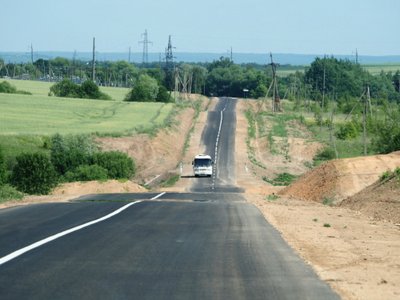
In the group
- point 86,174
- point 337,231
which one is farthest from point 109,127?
point 337,231

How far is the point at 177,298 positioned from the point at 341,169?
3359 cm

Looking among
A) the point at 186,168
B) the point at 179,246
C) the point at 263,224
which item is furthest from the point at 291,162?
the point at 179,246

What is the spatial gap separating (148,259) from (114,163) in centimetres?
4890

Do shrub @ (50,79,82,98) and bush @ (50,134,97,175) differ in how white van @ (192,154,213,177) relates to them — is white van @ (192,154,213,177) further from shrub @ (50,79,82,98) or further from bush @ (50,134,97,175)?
shrub @ (50,79,82,98)

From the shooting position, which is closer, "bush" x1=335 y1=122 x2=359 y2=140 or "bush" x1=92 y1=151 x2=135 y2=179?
"bush" x1=92 y1=151 x2=135 y2=179

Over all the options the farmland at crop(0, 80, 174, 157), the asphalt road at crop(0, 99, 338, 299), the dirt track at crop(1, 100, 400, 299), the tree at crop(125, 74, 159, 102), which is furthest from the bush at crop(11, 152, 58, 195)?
the tree at crop(125, 74, 159, 102)

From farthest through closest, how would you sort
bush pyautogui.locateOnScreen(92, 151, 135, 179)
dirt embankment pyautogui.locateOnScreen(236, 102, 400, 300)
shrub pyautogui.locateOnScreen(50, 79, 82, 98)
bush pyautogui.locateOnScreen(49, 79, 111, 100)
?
1. bush pyautogui.locateOnScreen(49, 79, 111, 100)
2. shrub pyautogui.locateOnScreen(50, 79, 82, 98)
3. bush pyautogui.locateOnScreen(92, 151, 135, 179)
4. dirt embankment pyautogui.locateOnScreen(236, 102, 400, 300)

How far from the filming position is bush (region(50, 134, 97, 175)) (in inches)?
2411

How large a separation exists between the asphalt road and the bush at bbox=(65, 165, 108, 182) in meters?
32.3

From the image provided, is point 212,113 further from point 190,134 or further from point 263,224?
point 263,224

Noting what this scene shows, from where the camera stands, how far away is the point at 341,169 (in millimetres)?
43844

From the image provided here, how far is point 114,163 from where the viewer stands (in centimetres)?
6319

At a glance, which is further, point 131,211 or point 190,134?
point 190,134

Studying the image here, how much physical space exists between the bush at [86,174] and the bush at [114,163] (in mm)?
3210
